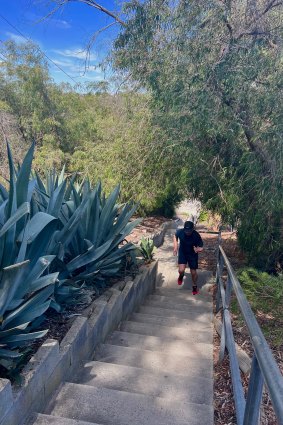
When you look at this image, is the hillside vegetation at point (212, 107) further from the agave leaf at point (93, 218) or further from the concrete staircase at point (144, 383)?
the concrete staircase at point (144, 383)

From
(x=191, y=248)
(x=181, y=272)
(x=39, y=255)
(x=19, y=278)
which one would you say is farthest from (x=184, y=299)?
(x=19, y=278)

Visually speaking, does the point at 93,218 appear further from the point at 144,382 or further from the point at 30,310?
the point at 144,382

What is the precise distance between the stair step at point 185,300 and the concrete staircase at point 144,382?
1424mm

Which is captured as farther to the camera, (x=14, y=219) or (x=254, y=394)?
(x=14, y=219)

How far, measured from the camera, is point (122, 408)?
6.82 ft

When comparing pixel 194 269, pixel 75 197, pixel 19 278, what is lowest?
pixel 194 269

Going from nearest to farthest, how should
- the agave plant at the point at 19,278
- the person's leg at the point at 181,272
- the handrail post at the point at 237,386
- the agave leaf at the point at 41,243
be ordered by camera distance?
1. the handrail post at the point at 237,386
2. the agave plant at the point at 19,278
3. the agave leaf at the point at 41,243
4. the person's leg at the point at 181,272

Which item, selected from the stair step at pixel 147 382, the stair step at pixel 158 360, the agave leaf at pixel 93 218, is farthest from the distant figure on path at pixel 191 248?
the stair step at pixel 147 382

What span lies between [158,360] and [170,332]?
0.92 metres

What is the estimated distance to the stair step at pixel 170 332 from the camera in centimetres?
371

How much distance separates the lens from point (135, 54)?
4.50 meters


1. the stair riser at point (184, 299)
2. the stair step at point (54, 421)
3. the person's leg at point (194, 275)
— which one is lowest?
the stair riser at point (184, 299)

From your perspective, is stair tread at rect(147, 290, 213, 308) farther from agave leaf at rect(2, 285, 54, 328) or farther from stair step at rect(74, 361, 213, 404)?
agave leaf at rect(2, 285, 54, 328)

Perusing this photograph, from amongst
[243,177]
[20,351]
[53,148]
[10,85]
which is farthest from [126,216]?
[10,85]
